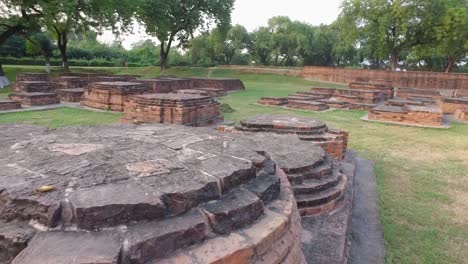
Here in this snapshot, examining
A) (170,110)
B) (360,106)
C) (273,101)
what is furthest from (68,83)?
(360,106)

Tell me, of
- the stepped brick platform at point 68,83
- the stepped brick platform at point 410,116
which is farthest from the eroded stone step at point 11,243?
the stepped brick platform at point 68,83

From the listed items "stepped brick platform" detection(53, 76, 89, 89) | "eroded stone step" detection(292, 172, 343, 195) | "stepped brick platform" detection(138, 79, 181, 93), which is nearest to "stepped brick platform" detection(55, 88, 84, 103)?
"stepped brick platform" detection(53, 76, 89, 89)

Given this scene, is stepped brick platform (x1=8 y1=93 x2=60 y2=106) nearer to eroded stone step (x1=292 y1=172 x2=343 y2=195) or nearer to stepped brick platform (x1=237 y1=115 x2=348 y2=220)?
stepped brick platform (x1=237 y1=115 x2=348 y2=220)

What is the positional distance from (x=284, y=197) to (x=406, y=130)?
7.80m

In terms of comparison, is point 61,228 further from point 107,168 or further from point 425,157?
point 425,157

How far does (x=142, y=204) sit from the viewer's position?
1485 mm

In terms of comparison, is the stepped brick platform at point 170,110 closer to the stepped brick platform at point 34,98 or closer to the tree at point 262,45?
the stepped brick platform at point 34,98

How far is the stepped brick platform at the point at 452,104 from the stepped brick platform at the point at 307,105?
4361 millimetres

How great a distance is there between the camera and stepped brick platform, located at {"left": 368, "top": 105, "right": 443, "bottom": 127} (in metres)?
9.43

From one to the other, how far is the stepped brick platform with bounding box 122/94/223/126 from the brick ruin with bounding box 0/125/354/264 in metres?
4.35

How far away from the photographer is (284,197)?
2119 millimetres

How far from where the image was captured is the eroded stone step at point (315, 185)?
319cm

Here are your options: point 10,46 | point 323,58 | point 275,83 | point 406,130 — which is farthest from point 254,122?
point 323,58

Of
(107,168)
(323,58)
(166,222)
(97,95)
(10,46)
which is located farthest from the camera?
(323,58)
